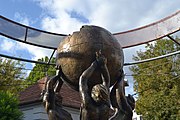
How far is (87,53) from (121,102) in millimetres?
1274

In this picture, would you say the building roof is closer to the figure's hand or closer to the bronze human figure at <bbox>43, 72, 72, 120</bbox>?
the bronze human figure at <bbox>43, 72, 72, 120</bbox>

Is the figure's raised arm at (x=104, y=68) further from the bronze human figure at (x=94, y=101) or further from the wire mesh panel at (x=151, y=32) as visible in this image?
the wire mesh panel at (x=151, y=32)

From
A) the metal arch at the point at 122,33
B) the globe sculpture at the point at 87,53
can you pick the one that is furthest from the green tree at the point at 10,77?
the globe sculpture at the point at 87,53

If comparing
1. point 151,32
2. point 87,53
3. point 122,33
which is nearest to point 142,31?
point 151,32

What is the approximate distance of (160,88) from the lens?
1142 inches

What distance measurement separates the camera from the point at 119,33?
12.1m

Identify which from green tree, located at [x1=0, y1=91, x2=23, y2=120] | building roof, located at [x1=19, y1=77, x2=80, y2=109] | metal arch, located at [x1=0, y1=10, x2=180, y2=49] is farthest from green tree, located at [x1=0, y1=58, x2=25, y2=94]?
metal arch, located at [x1=0, y1=10, x2=180, y2=49]

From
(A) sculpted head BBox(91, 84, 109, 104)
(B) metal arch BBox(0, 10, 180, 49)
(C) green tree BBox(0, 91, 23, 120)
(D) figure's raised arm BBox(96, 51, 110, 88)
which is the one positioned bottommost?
(C) green tree BBox(0, 91, 23, 120)

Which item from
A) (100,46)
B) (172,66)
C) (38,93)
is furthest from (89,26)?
(172,66)

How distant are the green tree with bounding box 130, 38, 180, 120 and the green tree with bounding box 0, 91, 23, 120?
544 inches

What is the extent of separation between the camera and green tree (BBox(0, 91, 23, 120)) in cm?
1501

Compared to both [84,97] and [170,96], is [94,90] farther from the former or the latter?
[170,96]

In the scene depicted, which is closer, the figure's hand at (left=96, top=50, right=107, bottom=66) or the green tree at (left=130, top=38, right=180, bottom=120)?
the figure's hand at (left=96, top=50, right=107, bottom=66)

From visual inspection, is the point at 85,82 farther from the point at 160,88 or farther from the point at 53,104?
the point at 160,88
